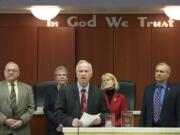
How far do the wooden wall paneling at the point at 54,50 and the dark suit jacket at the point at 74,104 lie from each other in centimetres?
362

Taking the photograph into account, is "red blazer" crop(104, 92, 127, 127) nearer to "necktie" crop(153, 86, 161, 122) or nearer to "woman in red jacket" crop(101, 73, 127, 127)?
"woman in red jacket" crop(101, 73, 127, 127)

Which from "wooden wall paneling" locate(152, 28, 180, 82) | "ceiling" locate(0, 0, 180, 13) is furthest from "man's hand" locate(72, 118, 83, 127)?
"wooden wall paneling" locate(152, 28, 180, 82)

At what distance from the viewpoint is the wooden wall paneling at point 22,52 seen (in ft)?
29.3

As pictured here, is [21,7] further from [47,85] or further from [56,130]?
[56,130]

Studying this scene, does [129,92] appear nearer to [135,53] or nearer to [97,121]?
[135,53]

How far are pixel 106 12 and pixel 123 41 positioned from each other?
569mm

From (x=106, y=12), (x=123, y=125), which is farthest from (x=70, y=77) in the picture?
(x=123, y=125)

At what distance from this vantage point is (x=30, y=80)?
29.3ft

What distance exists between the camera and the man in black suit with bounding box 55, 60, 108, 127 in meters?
5.06

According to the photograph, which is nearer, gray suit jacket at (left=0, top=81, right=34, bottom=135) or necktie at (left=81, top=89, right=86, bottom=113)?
necktie at (left=81, top=89, right=86, bottom=113)

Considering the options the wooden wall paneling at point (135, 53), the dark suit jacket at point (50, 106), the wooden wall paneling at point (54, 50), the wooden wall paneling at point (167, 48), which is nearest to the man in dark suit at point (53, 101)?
the dark suit jacket at point (50, 106)

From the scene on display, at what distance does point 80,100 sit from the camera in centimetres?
516

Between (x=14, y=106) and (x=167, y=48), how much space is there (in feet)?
11.4

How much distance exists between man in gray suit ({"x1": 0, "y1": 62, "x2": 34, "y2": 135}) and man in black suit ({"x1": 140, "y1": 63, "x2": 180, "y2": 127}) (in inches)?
55.5
